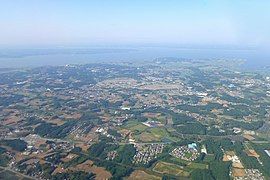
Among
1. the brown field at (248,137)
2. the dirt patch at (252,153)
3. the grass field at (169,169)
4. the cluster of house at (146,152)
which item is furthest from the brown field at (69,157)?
the brown field at (248,137)

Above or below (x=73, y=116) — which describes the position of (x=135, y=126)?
above

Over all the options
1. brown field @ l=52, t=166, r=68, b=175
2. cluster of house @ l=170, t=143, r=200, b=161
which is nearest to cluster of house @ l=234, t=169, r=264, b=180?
cluster of house @ l=170, t=143, r=200, b=161

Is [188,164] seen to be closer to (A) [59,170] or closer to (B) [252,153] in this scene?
(B) [252,153]

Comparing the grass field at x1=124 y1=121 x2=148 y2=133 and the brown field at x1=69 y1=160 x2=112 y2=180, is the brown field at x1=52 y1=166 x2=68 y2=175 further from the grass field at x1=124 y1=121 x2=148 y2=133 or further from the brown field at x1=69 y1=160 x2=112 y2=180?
the grass field at x1=124 y1=121 x2=148 y2=133

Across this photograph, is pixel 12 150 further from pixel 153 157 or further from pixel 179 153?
pixel 179 153

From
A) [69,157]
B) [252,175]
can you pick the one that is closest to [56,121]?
[69,157]

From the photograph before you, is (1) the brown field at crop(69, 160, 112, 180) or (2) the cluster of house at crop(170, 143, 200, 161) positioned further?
(2) the cluster of house at crop(170, 143, 200, 161)

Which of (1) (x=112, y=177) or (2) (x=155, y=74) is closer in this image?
(1) (x=112, y=177)

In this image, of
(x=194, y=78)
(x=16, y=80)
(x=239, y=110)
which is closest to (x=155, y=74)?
(x=194, y=78)
